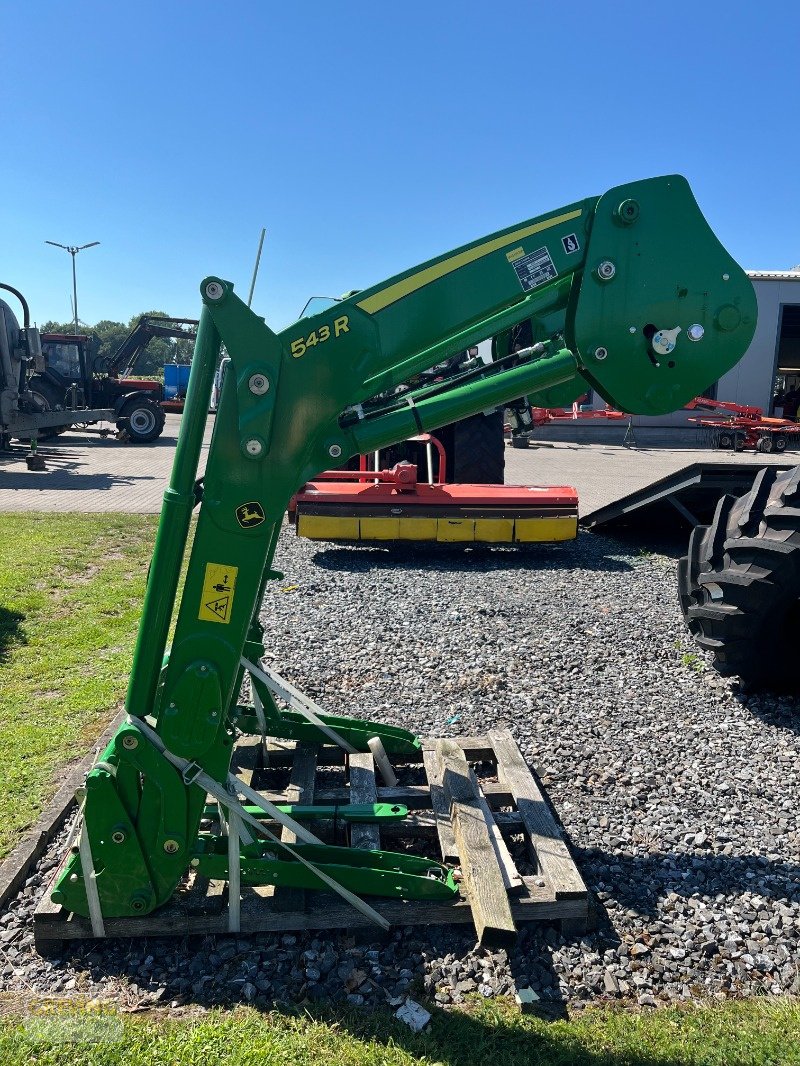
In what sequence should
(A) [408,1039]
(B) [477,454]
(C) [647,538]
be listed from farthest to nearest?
(B) [477,454], (C) [647,538], (A) [408,1039]

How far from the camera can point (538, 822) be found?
3.23 meters

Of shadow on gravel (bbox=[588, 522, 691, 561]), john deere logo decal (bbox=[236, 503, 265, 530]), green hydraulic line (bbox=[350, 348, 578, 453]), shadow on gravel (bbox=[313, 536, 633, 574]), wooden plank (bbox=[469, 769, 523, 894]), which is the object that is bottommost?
wooden plank (bbox=[469, 769, 523, 894])

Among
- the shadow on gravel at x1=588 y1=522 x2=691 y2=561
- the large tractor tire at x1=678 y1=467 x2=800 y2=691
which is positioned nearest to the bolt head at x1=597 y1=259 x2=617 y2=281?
the large tractor tire at x1=678 y1=467 x2=800 y2=691

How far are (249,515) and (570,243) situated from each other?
1406 mm

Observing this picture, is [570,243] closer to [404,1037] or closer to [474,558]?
[404,1037]

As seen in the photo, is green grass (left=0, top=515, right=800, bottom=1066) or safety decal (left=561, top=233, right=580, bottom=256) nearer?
green grass (left=0, top=515, right=800, bottom=1066)

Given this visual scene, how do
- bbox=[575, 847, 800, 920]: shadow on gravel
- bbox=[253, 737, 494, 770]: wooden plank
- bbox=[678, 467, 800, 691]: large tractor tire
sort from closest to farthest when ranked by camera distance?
1. bbox=[575, 847, 800, 920]: shadow on gravel
2. bbox=[253, 737, 494, 770]: wooden plank
3. bbox=[678, 467, 800, 691]: large tractor tire

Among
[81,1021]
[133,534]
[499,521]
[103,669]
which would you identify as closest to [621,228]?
[81,1021]

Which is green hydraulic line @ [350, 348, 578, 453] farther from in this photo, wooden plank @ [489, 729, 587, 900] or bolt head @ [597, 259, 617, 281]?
wooden plank @ [489, 729, 587, 900]

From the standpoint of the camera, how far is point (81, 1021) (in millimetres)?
2359

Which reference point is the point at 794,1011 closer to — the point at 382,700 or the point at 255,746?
the point at 255,746

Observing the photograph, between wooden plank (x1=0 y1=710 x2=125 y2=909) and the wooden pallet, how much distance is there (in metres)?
0.35

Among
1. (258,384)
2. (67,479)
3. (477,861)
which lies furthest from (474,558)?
(67,479)

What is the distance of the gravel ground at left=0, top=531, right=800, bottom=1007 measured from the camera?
2.55 m
